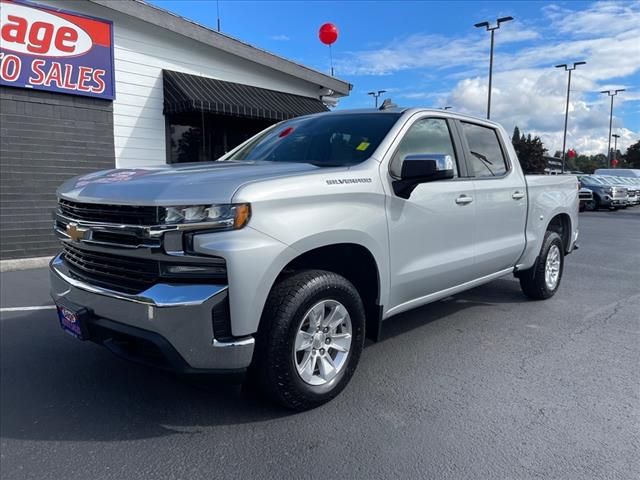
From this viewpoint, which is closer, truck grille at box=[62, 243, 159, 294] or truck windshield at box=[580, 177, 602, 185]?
truck grille at box=[62, 243, 159, 294]

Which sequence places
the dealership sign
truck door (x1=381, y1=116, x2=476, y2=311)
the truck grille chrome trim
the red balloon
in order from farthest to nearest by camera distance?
the red balloon, the dealership sign, truck door (x1=381, y1=116, x2=476, y2=311), the truck grille chrome trim

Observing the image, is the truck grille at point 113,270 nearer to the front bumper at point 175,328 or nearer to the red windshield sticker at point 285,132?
the front bumper at point 175,328

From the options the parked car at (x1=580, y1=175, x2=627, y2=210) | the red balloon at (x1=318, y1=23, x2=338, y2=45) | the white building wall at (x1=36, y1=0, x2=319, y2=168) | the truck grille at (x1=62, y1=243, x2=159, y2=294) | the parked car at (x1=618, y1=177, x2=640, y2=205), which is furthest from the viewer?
the parked car at (x1=618, y1=177, x2=640, y2=205)

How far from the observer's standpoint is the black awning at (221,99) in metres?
9.39

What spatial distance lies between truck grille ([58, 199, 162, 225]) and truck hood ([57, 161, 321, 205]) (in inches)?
1.5

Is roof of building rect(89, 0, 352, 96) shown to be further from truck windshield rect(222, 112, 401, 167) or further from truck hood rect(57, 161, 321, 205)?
truck hood rect(57, 161, 321, 205)

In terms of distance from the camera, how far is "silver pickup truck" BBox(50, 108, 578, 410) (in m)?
2.57

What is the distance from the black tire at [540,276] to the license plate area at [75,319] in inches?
175

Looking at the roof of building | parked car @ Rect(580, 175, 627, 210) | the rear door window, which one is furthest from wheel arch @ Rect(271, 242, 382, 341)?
parked car @ Rect(580, 175, 627, 210)

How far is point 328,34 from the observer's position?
41.8ft

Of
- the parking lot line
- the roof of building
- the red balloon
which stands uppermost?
the red balloon

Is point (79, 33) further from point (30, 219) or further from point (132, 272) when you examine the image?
point (132, 272)

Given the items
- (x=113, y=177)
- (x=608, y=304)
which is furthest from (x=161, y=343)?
(x=608, y=304)

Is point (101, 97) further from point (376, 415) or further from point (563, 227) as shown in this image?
point (376, 415)
